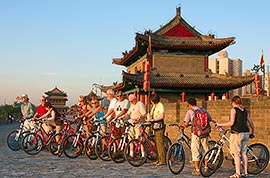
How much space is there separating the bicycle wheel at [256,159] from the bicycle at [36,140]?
589cm

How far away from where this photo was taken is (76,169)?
807cm

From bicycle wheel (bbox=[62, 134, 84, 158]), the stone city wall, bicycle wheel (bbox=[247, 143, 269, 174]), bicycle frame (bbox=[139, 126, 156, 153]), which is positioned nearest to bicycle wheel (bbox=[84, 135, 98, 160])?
bicycle wheel (bbox=[62, 134, 84, 158])

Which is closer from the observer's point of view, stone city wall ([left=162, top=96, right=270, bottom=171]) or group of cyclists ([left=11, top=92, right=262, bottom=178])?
group of cyclists ([left=11, top=92, right=262, bottom=178])

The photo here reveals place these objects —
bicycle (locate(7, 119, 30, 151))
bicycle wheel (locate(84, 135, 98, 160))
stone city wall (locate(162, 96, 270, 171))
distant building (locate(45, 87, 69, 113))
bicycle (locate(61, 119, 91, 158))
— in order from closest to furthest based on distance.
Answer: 1. bicycle wheel (locate(84, 135, 98, 160))
2. bicycle (locate(61, 119, 91, 158))
3. stone city wall (locate(162, 96, 270, 171))
4. bicycle (locate(7, 119, 30, 151))
5. distant building (locate(45, 87, 69, 113))

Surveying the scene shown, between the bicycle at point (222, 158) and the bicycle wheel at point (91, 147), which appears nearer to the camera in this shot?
the bicycle at point (222, 158)

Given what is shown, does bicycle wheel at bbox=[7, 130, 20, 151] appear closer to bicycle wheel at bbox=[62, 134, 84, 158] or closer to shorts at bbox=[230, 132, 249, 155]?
bicycle wheel at bbox=[62, 134, 84, 158]

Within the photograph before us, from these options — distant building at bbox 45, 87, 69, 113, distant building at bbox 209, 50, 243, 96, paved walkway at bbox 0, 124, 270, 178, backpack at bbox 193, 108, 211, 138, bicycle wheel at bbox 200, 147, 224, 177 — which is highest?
distant building at bbox 209, 50, 243, 96

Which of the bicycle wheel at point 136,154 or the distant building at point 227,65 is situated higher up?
the distant building at point 227,65

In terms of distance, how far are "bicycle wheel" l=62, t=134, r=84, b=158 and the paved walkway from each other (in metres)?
0.17

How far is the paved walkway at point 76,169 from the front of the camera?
295 inches

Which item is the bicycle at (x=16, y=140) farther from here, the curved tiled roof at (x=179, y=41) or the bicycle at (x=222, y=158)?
the curved tiled roof at (x=179, y=41)

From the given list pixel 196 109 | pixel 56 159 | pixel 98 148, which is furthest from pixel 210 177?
pixel 56 159

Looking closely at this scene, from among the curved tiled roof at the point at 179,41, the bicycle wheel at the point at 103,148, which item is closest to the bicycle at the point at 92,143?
the bicycle wheel at the point at 103,148

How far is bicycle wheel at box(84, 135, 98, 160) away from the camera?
961 cm
